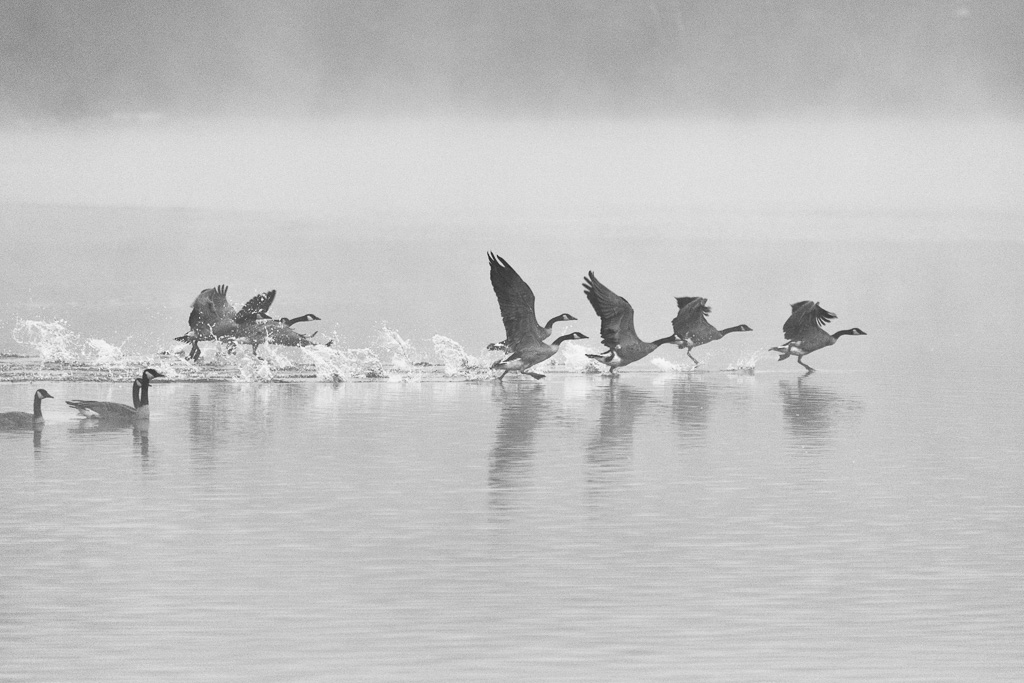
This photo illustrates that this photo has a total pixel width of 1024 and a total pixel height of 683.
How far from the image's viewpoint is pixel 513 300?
22.1 m

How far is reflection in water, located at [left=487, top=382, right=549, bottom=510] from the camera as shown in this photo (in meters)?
13.8

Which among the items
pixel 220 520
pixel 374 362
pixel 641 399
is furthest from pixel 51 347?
pixel 220 520

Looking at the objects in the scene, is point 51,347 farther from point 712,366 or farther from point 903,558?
point 903,558

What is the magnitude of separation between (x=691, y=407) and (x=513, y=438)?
3.96 meters

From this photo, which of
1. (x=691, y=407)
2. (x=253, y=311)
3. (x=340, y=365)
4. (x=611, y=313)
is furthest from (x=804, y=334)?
(x=253, y=311)

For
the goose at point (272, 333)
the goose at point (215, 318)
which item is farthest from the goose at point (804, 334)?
the goose at point (215, 318)

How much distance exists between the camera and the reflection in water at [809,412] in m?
17.1

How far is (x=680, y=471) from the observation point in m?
14.8

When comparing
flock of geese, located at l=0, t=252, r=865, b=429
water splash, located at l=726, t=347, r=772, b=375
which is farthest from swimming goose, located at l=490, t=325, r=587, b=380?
water splash, located at l=726, t=347, r=772, b=375

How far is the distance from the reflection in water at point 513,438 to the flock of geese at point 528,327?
71cm

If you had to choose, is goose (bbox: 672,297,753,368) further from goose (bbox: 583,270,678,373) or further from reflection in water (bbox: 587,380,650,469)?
reflection in water (bbox: 587,380,650,469)

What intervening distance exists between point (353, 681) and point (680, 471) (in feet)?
23.7

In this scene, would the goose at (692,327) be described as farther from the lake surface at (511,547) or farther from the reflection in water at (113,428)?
the reflection in water at (113,428)

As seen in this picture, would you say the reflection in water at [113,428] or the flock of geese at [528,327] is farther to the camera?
the flock of geese at [528,327]
